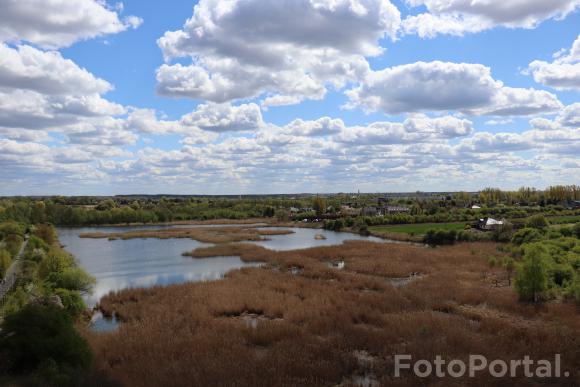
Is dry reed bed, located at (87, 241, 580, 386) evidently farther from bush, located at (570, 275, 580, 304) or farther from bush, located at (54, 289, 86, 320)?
bush, located at (54, 289, 86, 320)

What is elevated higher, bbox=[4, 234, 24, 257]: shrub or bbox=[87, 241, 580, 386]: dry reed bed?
bbox=[4, 234, 24, 257]: shrub

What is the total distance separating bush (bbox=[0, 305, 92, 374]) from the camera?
41.4 feet

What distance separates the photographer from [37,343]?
12.6 metres

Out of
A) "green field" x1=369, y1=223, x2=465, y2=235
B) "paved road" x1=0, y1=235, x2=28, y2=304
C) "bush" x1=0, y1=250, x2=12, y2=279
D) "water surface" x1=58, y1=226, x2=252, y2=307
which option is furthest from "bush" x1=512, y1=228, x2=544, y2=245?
"bush" x1=0, y1=250, x2=12, y2=279

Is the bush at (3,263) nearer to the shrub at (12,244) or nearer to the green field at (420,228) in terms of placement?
the shrub at (12,244)

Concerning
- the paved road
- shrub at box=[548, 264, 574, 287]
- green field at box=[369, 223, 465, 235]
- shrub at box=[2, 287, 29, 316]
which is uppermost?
shrub at box=[2, 287, 29, 316]

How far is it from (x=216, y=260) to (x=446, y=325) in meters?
28.8

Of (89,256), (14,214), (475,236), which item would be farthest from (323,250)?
(14,214)

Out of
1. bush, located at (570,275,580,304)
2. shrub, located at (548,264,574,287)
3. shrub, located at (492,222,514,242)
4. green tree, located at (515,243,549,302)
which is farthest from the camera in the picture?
shrub, located at (492,222,514,242)

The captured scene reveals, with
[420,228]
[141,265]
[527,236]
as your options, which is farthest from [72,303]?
[420,228]

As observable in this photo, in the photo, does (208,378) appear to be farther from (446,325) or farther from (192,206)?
(192,206)

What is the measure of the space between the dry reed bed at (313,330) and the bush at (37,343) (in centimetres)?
120

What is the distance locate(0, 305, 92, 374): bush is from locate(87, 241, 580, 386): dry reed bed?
3.94 feet

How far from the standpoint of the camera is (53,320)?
43.3ft
